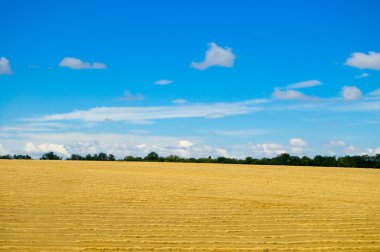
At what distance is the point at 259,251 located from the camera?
37.2 feet

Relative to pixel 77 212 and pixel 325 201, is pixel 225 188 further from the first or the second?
pixel 77 212

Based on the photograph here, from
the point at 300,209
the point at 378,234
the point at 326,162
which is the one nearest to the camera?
the point at 378,234

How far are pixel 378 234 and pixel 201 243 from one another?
561cm

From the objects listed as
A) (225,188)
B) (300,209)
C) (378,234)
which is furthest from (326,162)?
(378,234)

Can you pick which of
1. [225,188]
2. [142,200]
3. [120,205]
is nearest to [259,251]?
[120,205]

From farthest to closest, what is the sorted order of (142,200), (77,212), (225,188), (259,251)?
1. (225,188)
2. (142,200)
3. (77,212)
4. (259,251)

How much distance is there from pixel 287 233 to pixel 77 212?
7924mm

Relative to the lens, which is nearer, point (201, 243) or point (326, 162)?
point (201, 243)

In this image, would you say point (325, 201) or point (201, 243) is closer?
point (201, 243)

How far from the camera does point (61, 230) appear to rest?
44.1 feet

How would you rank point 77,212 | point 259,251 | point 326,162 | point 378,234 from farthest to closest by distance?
point 326,162 < point 77,212 < point 378,234 < point 259,251

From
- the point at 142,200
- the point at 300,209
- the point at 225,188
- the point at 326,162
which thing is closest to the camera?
the point at 300,209

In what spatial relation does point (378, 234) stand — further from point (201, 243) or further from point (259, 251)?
point (201, 243)

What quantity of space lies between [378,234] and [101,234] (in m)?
8.14
